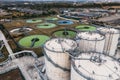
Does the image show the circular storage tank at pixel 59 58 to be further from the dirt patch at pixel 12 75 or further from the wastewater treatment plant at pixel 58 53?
the dirt patch at pixel 12 75

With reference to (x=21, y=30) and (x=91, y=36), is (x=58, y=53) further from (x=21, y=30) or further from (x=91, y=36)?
(x=21, y=30)

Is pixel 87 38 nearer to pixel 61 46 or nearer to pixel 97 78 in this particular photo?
pixel 61 46

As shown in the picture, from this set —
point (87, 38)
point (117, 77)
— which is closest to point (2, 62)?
point (87, 38)

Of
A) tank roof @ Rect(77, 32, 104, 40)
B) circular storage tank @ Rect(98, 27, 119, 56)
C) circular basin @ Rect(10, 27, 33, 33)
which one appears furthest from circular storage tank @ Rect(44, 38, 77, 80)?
circular basin @ Rect(10, 27, 33, 33)

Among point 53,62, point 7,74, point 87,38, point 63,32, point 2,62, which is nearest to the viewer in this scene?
point 53,62

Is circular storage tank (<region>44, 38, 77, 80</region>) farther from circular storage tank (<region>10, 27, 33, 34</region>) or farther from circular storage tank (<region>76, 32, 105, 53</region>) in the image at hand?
circular storage tank (<region>10, 27, 33, 34</region>)

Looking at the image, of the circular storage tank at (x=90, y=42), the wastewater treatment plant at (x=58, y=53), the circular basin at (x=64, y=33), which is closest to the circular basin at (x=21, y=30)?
the wastewater treatment plant at (x=58, y=53)

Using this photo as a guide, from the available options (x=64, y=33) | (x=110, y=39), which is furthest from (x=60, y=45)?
(x=64, y=33)
